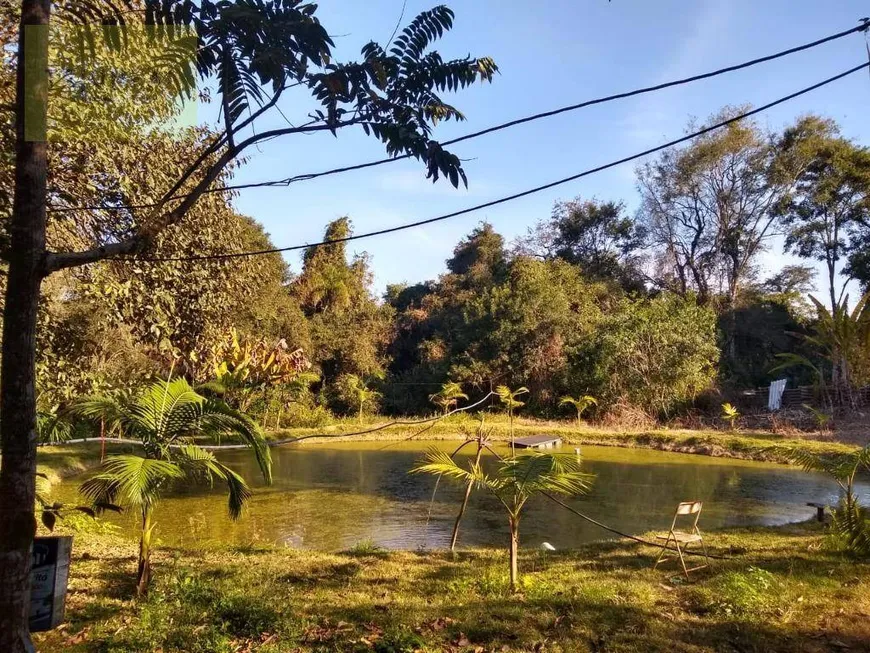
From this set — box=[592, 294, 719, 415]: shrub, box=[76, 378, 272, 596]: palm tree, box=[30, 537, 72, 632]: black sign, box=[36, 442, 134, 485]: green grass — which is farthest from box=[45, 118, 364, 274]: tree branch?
box=[592, 294, 719, 415]: shrub

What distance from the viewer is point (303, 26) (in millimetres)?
2557

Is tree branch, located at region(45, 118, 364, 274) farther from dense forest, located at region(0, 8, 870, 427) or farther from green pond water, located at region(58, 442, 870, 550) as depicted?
dense forest, located at region(0, 8, 870, 427)

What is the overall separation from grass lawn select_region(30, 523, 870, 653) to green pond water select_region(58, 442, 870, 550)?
1830 mm

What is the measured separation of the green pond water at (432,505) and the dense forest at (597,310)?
21.1 feet

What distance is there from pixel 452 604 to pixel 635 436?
1513 cm

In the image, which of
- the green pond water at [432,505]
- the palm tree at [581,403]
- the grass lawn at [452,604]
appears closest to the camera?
the grass lawn at [452,604]

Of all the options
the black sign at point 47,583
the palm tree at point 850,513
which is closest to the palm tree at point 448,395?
the palm tree at point 850,513

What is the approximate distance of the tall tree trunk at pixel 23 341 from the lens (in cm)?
211

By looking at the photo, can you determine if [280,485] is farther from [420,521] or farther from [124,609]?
[124,609]

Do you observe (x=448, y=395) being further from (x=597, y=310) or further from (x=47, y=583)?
(x=47, y=583)

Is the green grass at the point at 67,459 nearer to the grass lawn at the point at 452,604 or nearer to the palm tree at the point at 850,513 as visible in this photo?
the grass lawn at the point at 452,604

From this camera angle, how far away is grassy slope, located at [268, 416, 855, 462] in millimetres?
15227

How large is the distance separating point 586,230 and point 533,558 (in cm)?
2595

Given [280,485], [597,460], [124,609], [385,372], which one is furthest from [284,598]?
[385,372]
